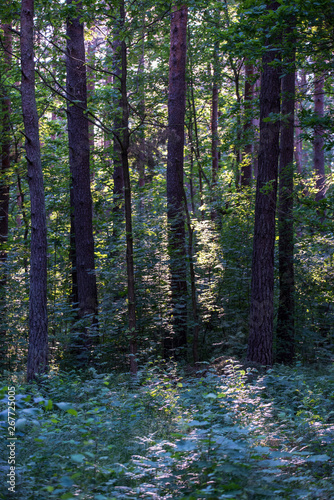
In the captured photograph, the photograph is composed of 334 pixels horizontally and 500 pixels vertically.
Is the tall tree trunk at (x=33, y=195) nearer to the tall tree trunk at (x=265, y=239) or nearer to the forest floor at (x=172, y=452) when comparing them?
the forest floor at (x=172, y=452)

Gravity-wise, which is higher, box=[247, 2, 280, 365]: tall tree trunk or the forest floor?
box=[247, 2, 280, 365]: tall tree trunk

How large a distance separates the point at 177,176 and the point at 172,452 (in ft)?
29.8

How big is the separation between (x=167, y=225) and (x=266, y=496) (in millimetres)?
8614

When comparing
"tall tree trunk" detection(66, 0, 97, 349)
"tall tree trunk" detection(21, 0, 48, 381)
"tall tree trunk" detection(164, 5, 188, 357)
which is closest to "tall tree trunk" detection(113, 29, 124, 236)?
"tall tree trunk" detection(66, 0, 97, 349)

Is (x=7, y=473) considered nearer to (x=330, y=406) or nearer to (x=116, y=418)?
(x=116, y=418)

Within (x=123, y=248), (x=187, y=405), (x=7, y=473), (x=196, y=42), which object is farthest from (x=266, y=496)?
(x=196, y=42)

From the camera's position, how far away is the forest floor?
10.2 ft

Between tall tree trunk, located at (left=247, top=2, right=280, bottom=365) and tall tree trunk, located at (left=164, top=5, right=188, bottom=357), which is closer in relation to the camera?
tall tree trunk, located at (left=247, top=2, right=280, bottom=365)

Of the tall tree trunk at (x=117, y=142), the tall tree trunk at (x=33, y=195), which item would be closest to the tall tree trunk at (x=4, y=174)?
the tall tree trunk at (x=33, y=195)

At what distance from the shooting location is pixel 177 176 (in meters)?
11.8

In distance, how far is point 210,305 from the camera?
38.1ft

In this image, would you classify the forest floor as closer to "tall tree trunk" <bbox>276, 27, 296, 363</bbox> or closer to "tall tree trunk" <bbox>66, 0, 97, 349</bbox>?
"tall tree trunk" <bbox>276, 27, 296, 363</bbox>

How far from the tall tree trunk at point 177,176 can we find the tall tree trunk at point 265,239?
276cm

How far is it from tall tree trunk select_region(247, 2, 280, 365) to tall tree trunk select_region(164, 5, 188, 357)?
9.07ft
